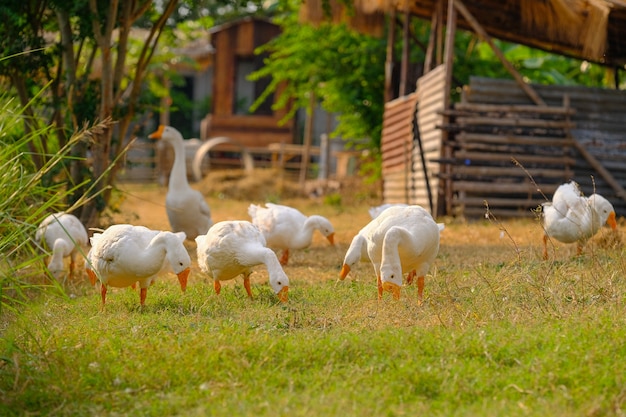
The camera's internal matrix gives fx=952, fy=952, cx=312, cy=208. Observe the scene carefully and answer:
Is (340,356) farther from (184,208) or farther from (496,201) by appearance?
(496,201)

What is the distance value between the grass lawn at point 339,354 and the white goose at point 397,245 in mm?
223

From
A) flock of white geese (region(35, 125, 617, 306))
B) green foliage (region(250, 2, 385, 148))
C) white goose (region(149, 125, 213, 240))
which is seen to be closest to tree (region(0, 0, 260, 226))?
white goose (region(149, 125, 213, 240))

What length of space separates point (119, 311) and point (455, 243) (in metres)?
5.57

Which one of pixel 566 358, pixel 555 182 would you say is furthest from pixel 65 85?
pixel 566 358

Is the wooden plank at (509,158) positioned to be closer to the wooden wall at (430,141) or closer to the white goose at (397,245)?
the wooden wall at (430,141)

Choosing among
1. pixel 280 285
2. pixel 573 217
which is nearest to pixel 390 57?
pixel 573 217

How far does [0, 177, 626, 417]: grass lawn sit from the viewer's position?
468 centimetres

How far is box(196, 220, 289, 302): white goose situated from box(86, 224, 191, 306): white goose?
0.36 meters

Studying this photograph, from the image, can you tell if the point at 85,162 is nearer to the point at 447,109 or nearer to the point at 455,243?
the point at 455,243

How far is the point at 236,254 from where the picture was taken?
7.36 meters

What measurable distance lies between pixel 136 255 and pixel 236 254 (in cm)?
80

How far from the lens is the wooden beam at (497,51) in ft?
46.2

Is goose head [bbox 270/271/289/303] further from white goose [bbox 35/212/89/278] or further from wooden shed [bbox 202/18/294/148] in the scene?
wooden shed [bbox 202/18/294/148]

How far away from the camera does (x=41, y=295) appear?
325 inches
